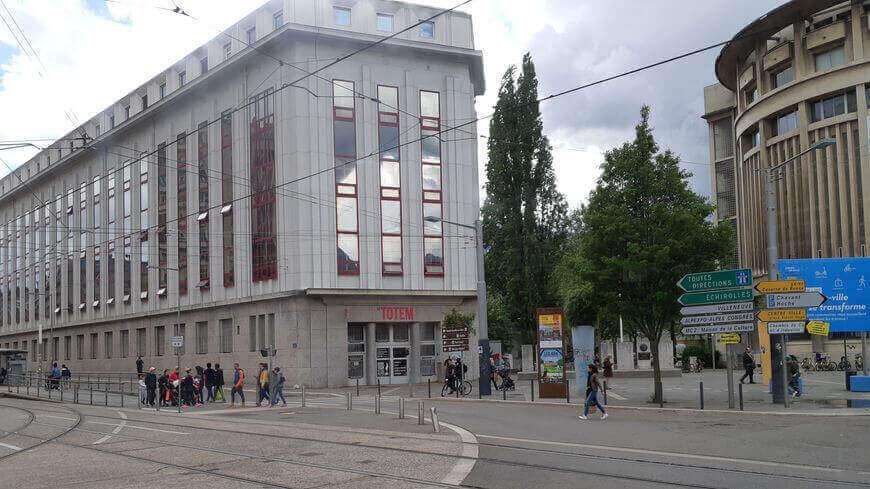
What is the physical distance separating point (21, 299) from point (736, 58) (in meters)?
71.2

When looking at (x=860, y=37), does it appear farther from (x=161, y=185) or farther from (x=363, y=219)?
(x=161, y=185)

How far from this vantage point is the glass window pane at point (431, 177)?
49.3m

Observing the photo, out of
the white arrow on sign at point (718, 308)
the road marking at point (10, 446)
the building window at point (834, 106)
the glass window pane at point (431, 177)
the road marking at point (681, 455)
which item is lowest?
the road marking at point (10, 446)

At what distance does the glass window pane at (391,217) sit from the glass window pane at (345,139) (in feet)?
11.0

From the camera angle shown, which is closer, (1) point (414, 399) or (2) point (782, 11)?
(1) point (414, 399)

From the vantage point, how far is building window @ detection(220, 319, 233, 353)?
50.8m

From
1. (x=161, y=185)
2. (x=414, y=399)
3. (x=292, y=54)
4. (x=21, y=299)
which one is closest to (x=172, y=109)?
(x=161, y=185)

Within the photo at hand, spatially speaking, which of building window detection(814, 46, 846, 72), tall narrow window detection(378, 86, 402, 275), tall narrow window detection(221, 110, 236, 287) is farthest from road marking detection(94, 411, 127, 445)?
building window detection(814, 46, 846, 72)

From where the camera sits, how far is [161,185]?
5862 centimetres

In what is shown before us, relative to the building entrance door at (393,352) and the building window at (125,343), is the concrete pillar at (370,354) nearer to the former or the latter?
the building entrance door at (393,352)

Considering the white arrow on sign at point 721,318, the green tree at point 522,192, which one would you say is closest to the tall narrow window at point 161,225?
the green tree at point 522,192

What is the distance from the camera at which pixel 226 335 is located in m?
51.4

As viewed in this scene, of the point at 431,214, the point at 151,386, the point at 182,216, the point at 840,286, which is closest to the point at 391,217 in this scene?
the point at 431,214

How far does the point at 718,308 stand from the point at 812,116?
128 feet
